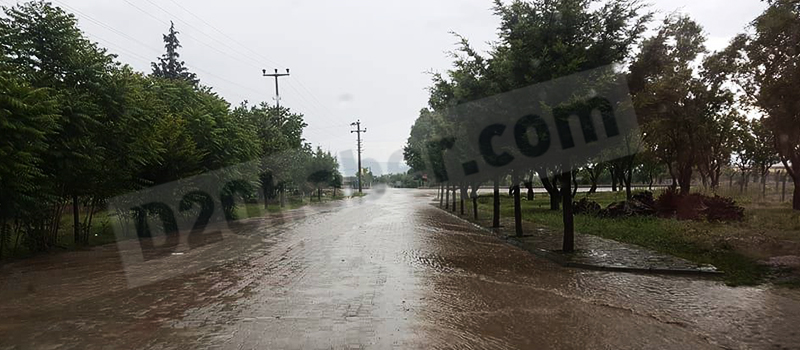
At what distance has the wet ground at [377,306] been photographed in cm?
573

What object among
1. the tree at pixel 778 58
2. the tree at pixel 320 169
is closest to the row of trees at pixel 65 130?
the tree at pixel 778 58

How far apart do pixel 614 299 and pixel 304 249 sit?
881 cm

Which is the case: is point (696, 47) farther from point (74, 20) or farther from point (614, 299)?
point (74, 20)

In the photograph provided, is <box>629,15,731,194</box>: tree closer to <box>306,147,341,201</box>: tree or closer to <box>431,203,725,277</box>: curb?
→ <box>431,203,725,277</box>: curb

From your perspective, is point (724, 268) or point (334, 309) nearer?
point (334, 309)

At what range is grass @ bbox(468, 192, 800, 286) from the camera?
32.4ft

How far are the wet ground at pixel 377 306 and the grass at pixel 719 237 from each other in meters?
1.60

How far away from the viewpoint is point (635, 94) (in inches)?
672

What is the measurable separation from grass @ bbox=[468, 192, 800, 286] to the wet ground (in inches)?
63.2

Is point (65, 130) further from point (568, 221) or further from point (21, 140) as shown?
point (568, 221)

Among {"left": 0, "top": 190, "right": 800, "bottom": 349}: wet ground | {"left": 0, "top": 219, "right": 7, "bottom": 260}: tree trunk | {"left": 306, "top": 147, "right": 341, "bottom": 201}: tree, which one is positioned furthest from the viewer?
{"left": 306, "top": 147, "right": 341, "bottom": 201}: tree

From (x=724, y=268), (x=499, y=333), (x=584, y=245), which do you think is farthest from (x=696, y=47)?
(x=499, y=333)

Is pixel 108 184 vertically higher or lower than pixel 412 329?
higher

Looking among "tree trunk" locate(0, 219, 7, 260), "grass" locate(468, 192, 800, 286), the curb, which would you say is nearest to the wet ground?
the curb
